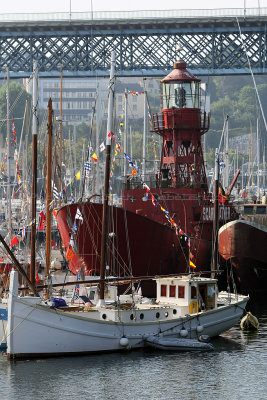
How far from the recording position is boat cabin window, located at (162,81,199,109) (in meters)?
57.5

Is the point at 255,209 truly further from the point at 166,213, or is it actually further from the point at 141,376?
the point at 141,376

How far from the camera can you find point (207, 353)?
3641 centimetres

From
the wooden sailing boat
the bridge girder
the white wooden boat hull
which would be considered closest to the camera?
the white wooden boat hull

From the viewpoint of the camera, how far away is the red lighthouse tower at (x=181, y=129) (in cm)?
5675

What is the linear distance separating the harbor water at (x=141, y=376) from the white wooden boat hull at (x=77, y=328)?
37 cm

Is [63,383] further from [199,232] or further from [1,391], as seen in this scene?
[199,232]

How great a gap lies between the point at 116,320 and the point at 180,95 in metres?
24.5

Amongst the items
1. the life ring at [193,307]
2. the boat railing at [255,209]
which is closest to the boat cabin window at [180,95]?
the boat railing at [255,209]

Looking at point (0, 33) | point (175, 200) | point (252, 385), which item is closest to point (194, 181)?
point (175, 200)

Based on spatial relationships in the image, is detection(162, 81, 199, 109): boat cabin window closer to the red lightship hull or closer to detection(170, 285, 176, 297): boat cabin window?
the red lightship hull

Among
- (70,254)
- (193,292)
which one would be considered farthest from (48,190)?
(193,292)

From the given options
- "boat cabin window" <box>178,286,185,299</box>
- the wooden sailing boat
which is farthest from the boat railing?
"boat cabin window" <box>178,286,185,299</box>

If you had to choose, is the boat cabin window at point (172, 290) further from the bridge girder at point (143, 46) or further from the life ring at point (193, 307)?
the bridge girder at point (143, 46)

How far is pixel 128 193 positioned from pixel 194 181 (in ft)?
12.4
